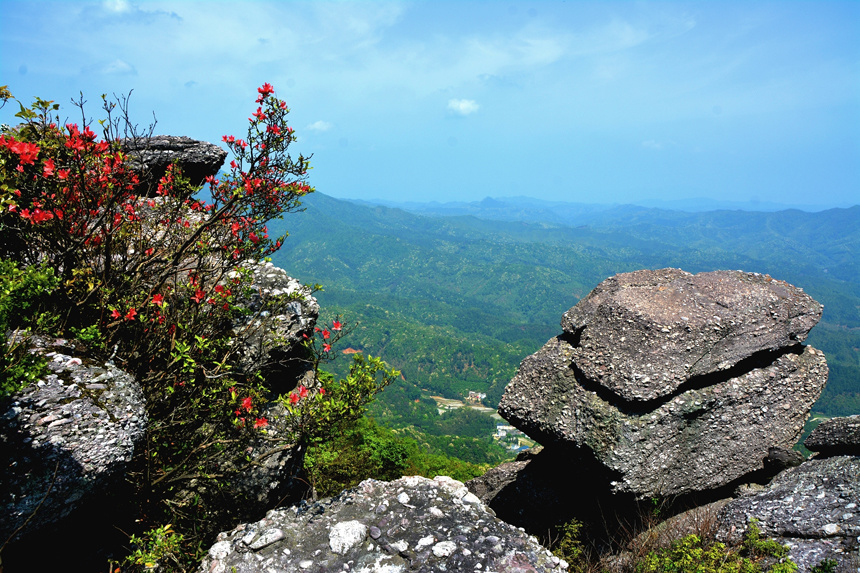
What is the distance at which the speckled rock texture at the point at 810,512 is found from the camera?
7.01m

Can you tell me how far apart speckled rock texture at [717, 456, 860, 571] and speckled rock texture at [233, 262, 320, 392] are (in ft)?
29.5

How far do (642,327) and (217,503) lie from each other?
30.1ft

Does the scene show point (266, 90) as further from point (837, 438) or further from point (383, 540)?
point (837, 438)

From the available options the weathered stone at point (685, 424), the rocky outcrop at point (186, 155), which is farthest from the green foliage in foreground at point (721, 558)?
the rocky outcrop at point (186, 155)

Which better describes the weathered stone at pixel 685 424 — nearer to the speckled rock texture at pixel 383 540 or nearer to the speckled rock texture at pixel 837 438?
the speckled rock texture at pixel 837 438

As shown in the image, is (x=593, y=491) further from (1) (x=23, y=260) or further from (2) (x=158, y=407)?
(1) (x=23, y=260)

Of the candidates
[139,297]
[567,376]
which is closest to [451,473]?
[567,376]

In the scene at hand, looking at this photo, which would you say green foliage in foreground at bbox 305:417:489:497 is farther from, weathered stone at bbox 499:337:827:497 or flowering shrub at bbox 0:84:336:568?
weathered stone at bbox 499:337:827:497

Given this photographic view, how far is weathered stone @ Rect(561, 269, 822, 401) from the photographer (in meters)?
Answer: 9.13

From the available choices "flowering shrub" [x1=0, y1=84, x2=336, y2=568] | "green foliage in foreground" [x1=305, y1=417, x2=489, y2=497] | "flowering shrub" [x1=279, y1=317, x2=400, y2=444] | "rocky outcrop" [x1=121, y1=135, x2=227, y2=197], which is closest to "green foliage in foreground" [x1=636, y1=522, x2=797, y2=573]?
"flowering shrub" [x1=279, y1=317, x2=400, y2=444]

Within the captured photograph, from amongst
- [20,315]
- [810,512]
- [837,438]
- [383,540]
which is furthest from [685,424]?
[20,315]

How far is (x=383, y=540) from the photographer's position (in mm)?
6207

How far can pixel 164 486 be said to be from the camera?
22.4 feet

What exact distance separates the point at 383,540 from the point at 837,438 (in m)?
9.60
